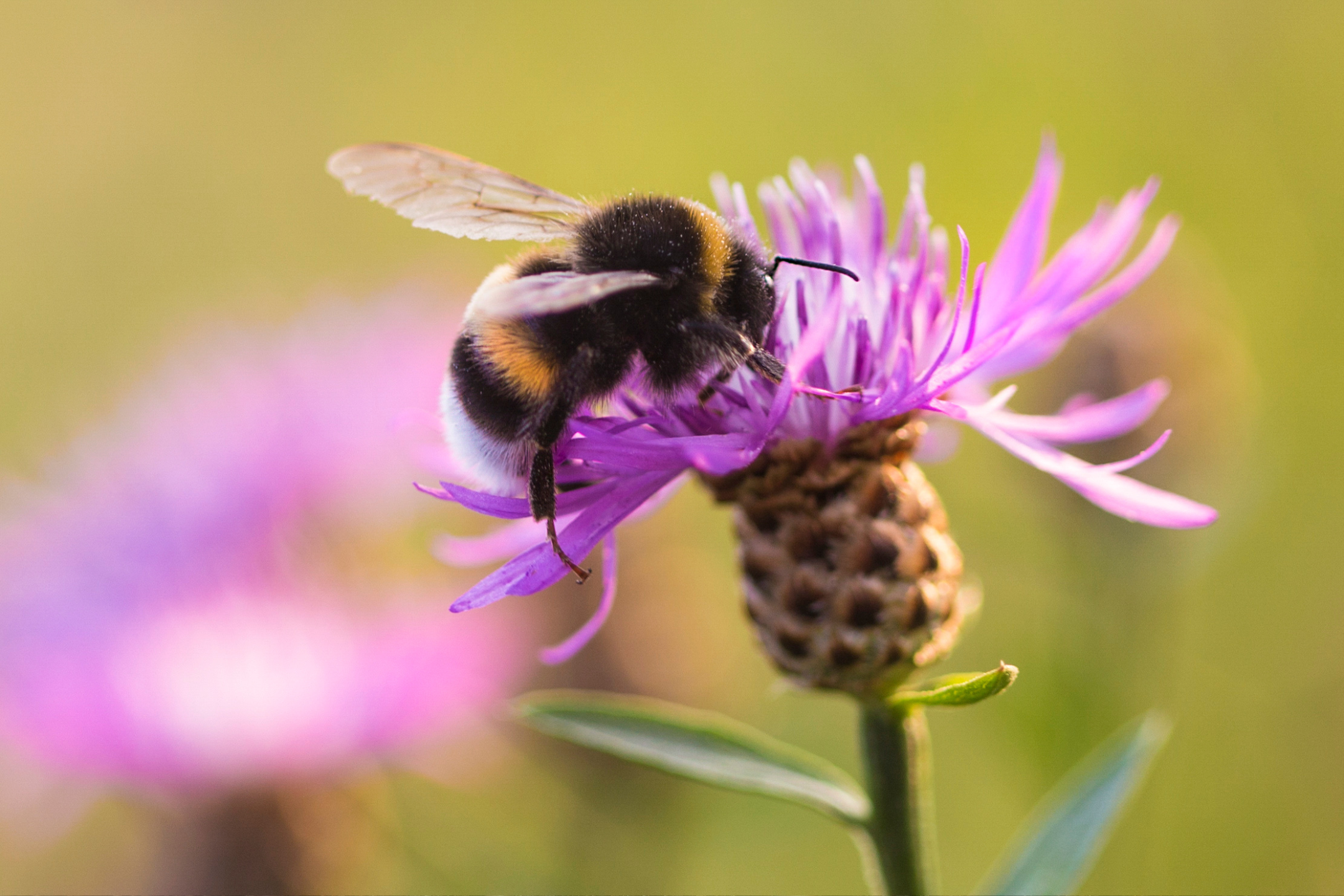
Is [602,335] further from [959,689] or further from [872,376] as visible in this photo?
[959,689]

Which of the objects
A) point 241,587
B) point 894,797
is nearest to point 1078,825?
point 894,797

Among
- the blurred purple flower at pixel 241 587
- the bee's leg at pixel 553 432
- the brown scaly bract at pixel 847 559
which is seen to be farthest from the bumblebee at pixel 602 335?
the blurred purple flower at pixel 241 587

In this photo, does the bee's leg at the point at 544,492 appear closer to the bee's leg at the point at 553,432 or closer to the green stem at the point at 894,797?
the bee's leg at the point at 553,432

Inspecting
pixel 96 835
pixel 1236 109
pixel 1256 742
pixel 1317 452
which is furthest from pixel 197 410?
pixel 1236 109

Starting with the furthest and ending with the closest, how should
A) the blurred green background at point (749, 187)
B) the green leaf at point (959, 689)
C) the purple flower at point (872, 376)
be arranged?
the blurred green background at point (749, 187)
the purple flower at point (872, 376)
the green leaf at point (959, 689)

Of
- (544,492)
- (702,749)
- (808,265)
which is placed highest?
(808,265)

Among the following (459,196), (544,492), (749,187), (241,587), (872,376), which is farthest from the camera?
(749,187)
